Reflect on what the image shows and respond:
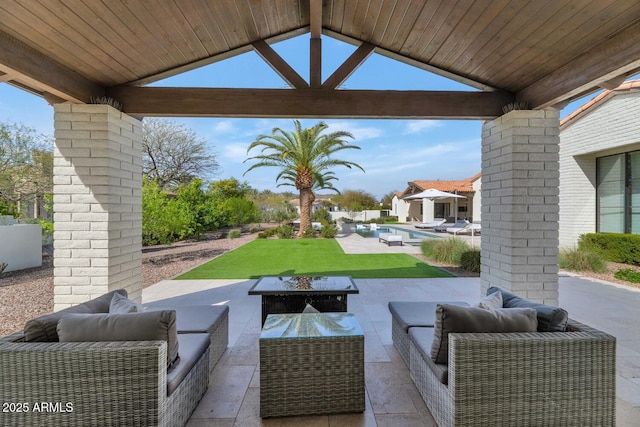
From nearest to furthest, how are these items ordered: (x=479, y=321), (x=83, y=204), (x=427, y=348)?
(x=479, y=321) < (x=427, y=348) < (x=83, y=204)

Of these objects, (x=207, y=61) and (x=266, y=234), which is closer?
(x=207, y=61)

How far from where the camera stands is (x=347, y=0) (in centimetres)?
321

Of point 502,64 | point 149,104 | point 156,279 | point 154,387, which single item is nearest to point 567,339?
point 154,387

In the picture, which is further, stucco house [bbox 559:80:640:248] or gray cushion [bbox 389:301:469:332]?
stucco house [bbox 559:80:640:248]

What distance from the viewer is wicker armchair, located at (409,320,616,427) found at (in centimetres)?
185

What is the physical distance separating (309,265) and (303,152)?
26.1 feet

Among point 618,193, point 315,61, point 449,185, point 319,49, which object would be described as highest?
point 449,185

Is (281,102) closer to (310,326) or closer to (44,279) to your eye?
(310,326)

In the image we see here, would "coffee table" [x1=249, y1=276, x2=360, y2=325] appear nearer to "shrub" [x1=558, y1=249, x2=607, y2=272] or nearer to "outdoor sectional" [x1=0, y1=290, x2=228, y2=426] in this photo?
"outdoor sectional" [x1=0, y1=290, x2=228, y2=426]

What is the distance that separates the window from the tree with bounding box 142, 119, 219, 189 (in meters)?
19.4

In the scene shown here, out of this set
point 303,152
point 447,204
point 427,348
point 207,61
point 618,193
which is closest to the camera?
point 427,348

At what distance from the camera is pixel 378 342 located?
348 cm

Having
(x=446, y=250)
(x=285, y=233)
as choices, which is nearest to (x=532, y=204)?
(x=446, y=250)

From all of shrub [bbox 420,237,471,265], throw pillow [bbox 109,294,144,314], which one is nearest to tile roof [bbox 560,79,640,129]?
shrub [bbox 420,237,471,265]
